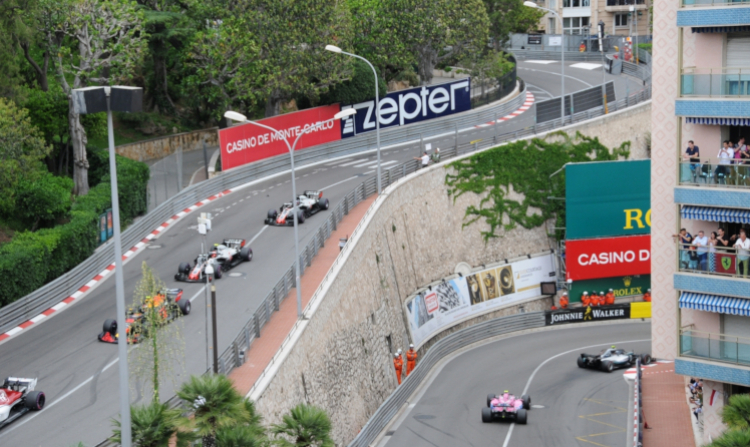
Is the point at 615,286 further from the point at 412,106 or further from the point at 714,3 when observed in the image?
the point at 714,3

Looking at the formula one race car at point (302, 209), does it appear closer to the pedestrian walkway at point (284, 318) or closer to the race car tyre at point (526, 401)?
the pedestrian walkway at point (284, 318)

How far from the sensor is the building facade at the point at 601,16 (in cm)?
9662

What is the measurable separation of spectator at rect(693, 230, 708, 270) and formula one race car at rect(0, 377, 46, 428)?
69.3 ft

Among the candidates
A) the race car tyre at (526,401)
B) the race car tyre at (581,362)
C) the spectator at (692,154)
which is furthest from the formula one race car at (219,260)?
the spectator at (692,154)

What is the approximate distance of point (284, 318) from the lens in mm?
35188

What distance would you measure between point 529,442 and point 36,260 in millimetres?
20402

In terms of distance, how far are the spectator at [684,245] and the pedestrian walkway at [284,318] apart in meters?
13.6

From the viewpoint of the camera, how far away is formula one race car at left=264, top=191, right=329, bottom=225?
46125 millimetres

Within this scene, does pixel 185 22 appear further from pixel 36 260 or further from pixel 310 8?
pixel 36 260

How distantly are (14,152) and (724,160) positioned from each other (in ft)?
88.9

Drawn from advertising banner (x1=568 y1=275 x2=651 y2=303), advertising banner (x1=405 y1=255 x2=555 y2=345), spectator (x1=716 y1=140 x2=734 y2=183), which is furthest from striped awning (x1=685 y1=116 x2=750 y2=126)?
advertising banner (x1=568 y1=275 x2=651 y2=303)

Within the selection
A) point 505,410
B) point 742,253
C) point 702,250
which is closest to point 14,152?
point 505,410

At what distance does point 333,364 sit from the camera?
35.5m

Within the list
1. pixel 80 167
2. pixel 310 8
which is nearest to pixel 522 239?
pixel 310 8
